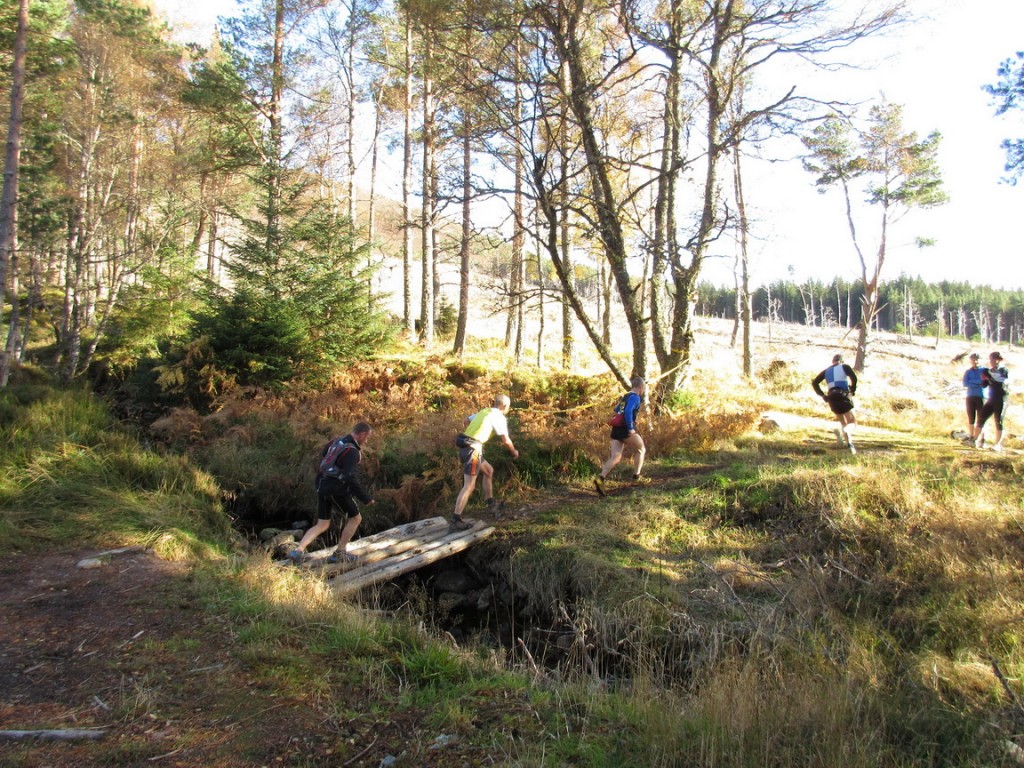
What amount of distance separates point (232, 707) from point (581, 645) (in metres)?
3.37

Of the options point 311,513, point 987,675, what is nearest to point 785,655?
point 987,675

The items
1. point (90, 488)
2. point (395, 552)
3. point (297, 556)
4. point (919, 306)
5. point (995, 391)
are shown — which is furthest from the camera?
point (919, 306)

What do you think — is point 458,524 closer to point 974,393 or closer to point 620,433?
point 620,433

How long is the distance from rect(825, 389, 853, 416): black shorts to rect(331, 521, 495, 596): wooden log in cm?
628

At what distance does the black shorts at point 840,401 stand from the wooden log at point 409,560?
628 centimetres

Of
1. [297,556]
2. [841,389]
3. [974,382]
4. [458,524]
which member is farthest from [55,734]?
[974,382]

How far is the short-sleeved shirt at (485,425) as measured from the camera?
838 cm

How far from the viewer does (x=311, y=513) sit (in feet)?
33.1

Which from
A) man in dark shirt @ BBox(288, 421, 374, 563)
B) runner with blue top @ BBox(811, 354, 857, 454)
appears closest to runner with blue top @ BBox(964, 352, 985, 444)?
runner with blue top @ BBox(811, 354, 857, 454)

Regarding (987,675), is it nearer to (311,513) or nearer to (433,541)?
(433,541)

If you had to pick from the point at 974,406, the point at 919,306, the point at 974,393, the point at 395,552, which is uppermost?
the point at 919,306

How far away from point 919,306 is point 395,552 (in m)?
113

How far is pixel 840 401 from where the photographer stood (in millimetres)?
9914

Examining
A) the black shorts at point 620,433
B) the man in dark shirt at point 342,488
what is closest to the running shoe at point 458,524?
the man in dark shirt at point 342,488
